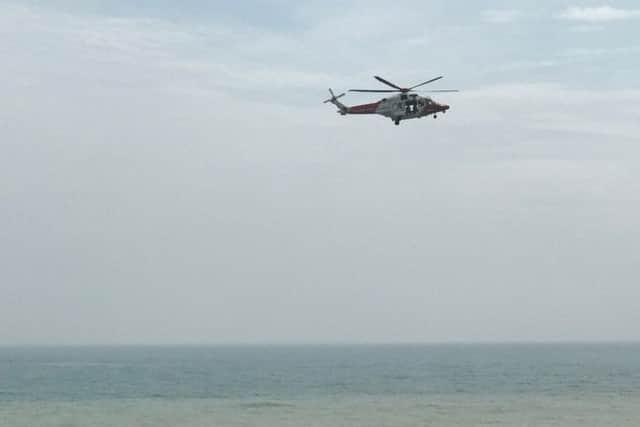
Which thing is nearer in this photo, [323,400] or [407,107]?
[407,107]

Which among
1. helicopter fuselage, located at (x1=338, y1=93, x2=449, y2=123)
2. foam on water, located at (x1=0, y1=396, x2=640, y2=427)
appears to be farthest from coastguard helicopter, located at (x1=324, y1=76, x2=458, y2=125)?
foam on water, located at (x1=0, y1=396, x2=640, y2=427)

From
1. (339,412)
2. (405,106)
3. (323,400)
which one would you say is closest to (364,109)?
(405,106)

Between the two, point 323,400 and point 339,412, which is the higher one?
point 323,400

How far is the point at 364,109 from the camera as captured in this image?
2080 inches

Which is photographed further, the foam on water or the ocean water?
the ocean water

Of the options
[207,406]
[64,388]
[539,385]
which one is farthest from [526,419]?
[64,388]

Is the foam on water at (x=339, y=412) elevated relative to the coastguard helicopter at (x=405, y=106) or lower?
lower

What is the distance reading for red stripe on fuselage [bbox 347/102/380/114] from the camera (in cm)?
5109

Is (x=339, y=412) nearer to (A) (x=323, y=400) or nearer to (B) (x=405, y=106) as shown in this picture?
(A) (x=323, y=400)

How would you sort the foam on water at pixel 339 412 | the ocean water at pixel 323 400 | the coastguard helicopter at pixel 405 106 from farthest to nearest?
the ocean water at pixel 323 400 < the foam on water at pixel 339 412 < the coastguard helicopter at pixel 405 106

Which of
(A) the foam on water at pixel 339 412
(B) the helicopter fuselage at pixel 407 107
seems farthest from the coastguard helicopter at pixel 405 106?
(A) the foam on water at pixel 339 412

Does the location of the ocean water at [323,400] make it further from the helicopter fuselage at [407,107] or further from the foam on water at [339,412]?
the helicopter fuselage at [407,107]

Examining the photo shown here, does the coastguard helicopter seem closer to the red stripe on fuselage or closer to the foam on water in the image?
the red stripe on fuselage

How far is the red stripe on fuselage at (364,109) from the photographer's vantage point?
51.1 metres
